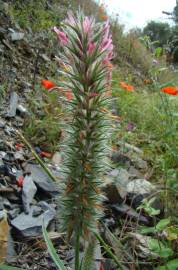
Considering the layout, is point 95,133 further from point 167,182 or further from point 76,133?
point 167,182

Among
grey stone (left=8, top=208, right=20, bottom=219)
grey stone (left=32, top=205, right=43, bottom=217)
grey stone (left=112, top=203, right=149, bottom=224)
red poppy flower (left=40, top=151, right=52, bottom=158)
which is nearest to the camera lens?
grey stone (left=8, top=208, right=20, bottom=219)

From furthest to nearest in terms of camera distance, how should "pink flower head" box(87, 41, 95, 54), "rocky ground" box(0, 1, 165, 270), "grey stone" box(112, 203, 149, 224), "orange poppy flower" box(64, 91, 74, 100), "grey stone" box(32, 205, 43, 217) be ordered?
"grey stone" box(112, 203, 149, 224) < "grey stone" box(32, 205, 43, 217) < "rocky ground" box(0, 1, 165, 270) < "orange poppy flower" box(64, 91, 74, 100) < "pink flower head" box(87, 41, 95, 54)

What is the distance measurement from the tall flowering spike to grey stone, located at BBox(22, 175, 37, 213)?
114 cm

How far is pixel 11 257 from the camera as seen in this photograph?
104 inches

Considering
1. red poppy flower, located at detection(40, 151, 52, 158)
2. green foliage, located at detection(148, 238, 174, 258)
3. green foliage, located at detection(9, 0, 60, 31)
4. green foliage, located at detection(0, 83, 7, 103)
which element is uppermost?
green foliage, located at detection(9, 0, 60, 31)

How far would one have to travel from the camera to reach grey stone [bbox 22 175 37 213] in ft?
10.0

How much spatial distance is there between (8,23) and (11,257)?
12.8 feet

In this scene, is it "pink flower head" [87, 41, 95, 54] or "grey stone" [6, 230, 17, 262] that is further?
"grey stone" [6, 230, 17, 262]

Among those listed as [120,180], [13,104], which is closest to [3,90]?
[13,104]

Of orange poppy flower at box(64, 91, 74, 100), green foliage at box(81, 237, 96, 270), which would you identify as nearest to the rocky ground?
green foliage at box(81, 237, 96, 270)

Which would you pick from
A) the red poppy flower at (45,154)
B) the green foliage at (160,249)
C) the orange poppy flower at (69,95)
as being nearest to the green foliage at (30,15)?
the red poppy flower at (45,154)

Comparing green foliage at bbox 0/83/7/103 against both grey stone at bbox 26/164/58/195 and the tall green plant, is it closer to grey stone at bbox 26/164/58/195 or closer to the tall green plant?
grey stone at bbox 26/164/58/195

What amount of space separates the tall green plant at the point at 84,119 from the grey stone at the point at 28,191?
1.12m

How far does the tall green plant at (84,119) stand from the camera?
1.68 m
